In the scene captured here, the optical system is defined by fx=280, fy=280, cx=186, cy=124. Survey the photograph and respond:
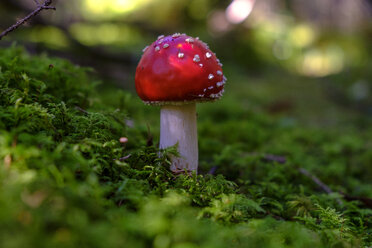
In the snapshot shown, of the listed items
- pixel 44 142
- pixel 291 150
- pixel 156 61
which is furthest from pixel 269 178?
pixel 44 142

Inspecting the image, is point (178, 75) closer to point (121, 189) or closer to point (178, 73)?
point (178, 73)

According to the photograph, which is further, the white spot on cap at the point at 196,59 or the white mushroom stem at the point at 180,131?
the white mushroom stem at the point at 180,131

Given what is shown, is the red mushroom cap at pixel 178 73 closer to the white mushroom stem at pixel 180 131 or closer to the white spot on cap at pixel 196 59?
the white spot on cap at pixel 196 59

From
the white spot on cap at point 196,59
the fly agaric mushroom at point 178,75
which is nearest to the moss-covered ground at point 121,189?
the fly agaric mushroom at point 178,75

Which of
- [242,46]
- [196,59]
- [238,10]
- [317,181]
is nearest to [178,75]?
[196,59]

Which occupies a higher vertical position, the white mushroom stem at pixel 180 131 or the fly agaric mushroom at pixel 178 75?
the fly agaric mushroom at pixel 178 75

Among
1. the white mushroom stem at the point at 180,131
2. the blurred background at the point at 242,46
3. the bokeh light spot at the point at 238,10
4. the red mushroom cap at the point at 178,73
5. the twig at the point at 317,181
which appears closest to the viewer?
the red mushroom cap at the point at 178,73

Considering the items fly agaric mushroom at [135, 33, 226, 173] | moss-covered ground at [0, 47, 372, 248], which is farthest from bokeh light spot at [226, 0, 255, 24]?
fly agaric mushroom at [135, 33, 226, 173]
